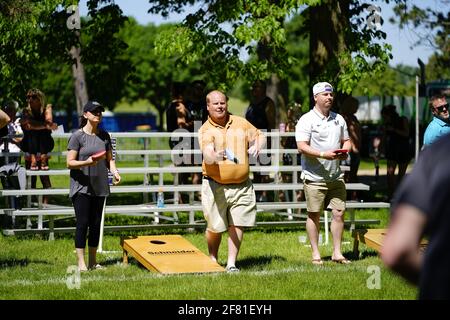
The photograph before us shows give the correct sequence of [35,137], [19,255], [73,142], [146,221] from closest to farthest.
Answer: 1. [73,142]
2. [19,255]
3. [35,137]
4. [146,221]

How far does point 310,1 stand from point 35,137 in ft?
15.9

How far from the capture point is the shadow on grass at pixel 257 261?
977 cm

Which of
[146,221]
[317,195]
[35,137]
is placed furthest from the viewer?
[146,221]

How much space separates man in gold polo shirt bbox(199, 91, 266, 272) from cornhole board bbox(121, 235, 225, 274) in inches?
12.4

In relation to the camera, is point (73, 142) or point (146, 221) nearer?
point (73, 142)

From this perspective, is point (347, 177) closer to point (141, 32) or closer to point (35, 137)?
point (35, 137)

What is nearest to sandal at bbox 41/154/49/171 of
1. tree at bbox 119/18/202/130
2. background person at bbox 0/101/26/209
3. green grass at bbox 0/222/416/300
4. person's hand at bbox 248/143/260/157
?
background person at bbox 0/101/26/209

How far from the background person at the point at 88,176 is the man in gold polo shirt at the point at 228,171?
3.80ft

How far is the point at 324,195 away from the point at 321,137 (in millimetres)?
717

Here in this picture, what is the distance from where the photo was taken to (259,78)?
49.4 feet

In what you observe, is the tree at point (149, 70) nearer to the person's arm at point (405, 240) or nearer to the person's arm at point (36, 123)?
the person's arm at point (36, 123)

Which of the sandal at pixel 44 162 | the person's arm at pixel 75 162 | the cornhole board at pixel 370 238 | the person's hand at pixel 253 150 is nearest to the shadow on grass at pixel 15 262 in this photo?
the person's arm at pixel 75 162

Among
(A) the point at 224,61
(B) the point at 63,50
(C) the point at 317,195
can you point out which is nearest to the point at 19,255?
(C) the point at 317,195

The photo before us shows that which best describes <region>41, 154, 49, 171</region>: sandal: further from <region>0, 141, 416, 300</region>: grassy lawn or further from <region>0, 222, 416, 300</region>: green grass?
<region>0, 222, 416, 300</region>: green grass
